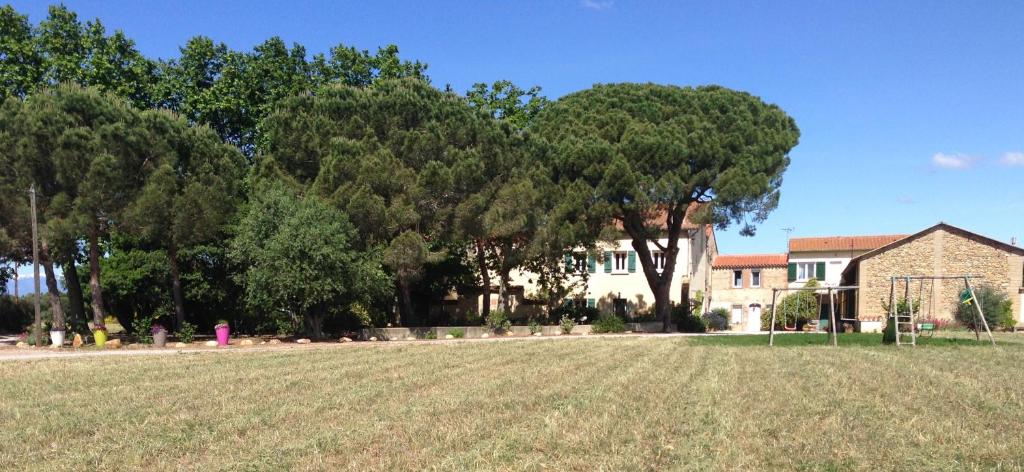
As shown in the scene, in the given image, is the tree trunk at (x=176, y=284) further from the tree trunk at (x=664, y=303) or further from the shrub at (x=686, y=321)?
the shrub at (x=686, y=321)

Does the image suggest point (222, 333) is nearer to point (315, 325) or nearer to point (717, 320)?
point (315, 325)

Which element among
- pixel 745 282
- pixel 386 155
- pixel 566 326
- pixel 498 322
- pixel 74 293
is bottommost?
pixel 566 326

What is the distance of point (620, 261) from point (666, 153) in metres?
13.1

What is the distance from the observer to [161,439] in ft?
23.6

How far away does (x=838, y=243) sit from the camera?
49.8 metres

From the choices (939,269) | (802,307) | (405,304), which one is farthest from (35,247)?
(939,269)

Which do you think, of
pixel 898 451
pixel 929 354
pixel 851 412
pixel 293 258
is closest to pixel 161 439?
pixel 898 451

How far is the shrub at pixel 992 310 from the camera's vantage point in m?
36.3

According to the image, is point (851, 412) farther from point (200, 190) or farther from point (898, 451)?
point (200, 190)

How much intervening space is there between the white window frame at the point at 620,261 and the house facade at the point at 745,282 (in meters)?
8.34

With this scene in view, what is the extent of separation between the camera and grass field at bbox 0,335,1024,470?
20.7 ft

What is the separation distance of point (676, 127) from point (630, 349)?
16493mm

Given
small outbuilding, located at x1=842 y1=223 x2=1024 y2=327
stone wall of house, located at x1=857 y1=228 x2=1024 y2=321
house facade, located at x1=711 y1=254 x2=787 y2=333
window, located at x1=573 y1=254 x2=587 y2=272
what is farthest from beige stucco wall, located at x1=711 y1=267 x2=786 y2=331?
window, located at x1=573 y1=254 x2=587 y2=272

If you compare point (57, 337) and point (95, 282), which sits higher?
point (95, 282)
